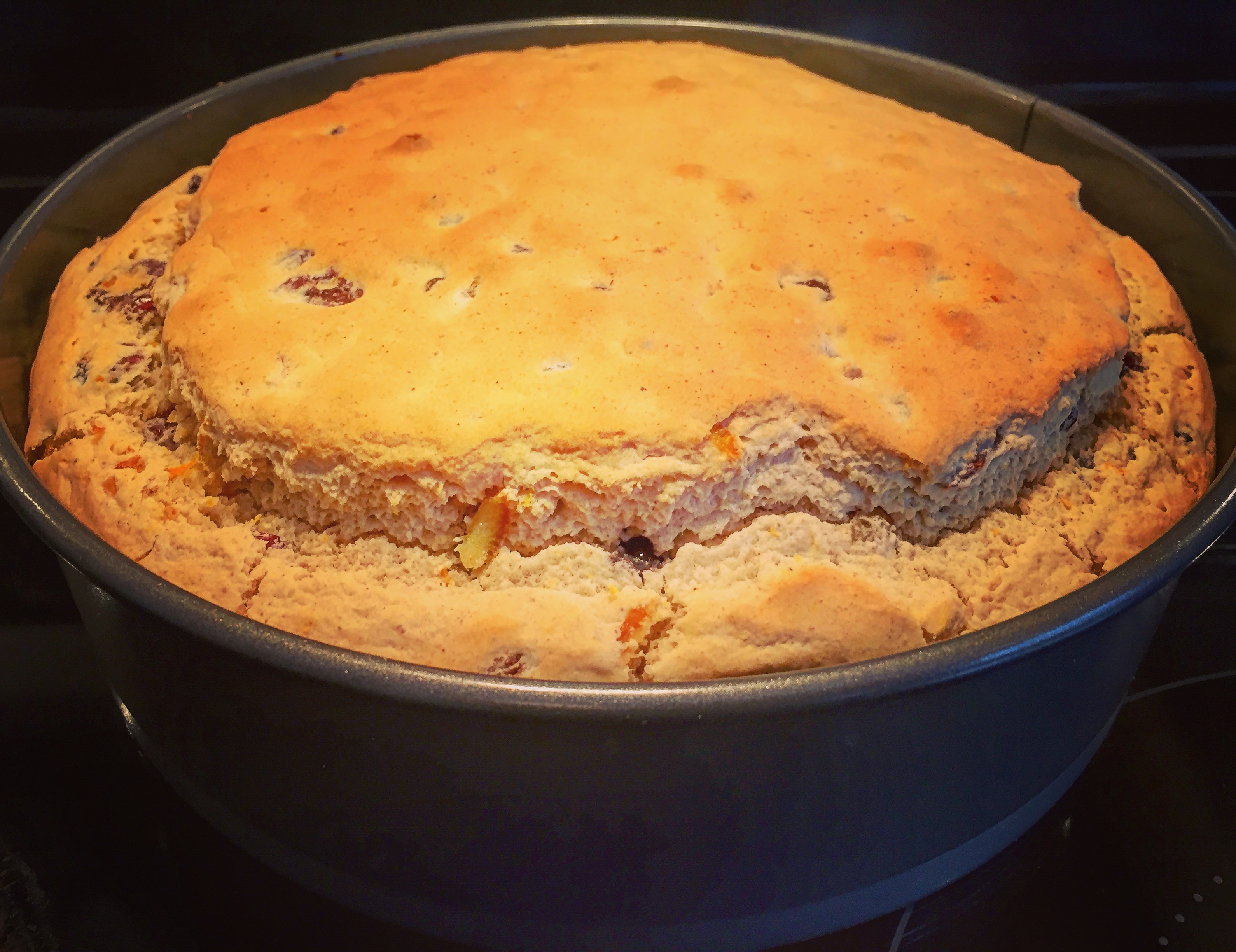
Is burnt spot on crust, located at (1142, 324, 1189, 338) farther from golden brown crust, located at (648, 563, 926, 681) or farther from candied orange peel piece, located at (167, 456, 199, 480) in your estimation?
candied orange peel piece, located at (167, 456, 199, 480)

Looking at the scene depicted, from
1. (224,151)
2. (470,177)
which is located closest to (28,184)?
(224,151)

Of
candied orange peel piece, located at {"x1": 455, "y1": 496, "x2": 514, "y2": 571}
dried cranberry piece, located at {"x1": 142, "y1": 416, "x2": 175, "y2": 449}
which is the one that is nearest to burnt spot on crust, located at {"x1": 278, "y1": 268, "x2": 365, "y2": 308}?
dried cranberry piece, located at {"x1": 142, "y1": 416, "x2": 175, "y2": 449}

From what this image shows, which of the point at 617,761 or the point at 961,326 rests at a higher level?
the point at 961,326

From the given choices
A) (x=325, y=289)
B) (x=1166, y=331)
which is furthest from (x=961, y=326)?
(x=325, y=289)

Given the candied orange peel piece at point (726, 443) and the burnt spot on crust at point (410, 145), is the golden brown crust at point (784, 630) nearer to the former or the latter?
the candied orange peel piece at point (726, 443)

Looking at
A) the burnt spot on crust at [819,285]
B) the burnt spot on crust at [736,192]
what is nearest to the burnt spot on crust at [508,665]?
the burnt spot on crust at [819,285]

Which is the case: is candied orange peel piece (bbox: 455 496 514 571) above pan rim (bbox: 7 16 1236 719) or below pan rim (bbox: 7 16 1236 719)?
below

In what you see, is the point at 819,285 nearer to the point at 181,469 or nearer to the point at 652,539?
the point at 652,539
